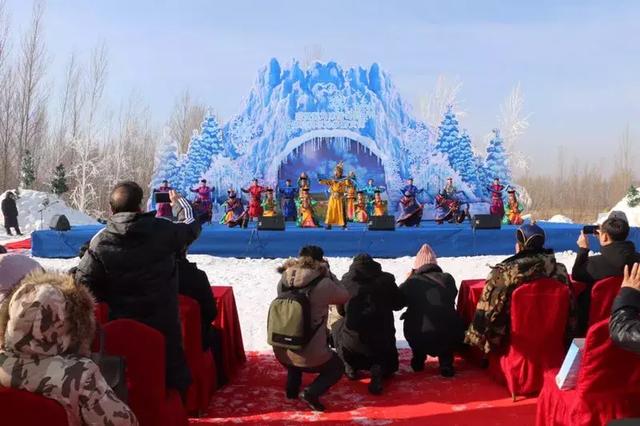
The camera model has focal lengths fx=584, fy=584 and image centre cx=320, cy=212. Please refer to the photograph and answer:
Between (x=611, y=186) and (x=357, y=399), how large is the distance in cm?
3459

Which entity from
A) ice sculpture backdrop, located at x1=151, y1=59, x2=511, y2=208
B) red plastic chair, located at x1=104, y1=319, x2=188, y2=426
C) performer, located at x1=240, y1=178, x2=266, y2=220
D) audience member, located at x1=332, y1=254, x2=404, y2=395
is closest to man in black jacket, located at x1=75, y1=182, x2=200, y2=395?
red plastic chair, located at x1=104, y1=319, x2=188, y2=426

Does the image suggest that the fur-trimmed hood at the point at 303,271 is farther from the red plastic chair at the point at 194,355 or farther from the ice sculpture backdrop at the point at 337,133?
the ice sculpture backdrop at the point at 337,133

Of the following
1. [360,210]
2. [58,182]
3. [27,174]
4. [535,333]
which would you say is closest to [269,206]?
[360,210]

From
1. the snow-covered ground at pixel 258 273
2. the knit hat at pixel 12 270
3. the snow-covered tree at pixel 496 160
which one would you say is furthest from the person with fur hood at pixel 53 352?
the snow-covered tree at pixel 496 160

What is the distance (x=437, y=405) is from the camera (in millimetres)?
3271

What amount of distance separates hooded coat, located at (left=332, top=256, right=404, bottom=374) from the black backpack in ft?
1.42

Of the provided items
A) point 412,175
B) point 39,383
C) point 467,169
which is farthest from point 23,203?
point 39,383

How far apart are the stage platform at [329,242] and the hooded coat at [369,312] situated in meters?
6.03

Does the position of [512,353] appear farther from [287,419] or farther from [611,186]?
[611,186]

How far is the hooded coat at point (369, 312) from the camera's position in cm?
353

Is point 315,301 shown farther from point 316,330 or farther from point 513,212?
point 513,212

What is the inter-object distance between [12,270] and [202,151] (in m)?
11.9

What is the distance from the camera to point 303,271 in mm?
3174

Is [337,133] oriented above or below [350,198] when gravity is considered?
above
